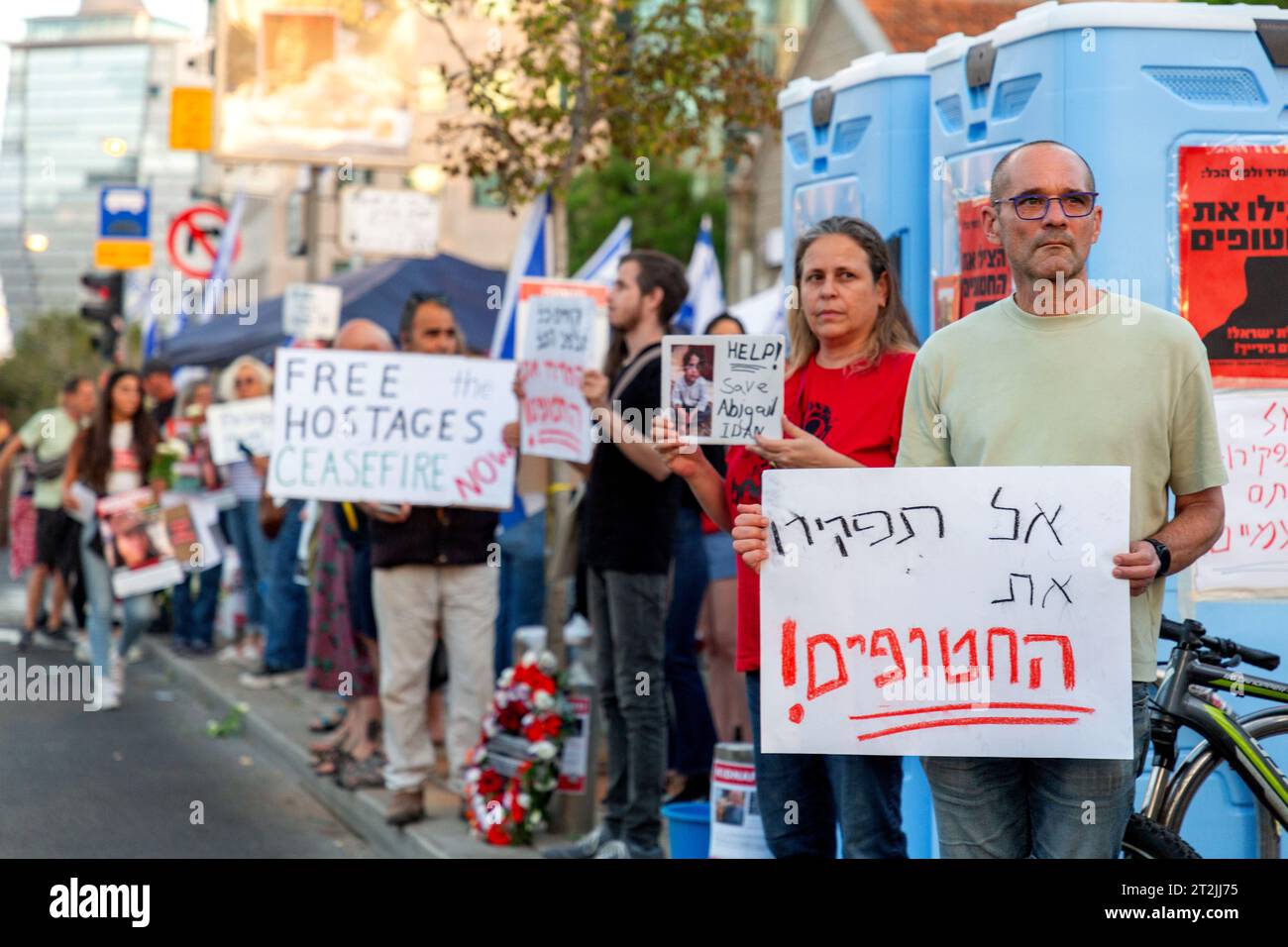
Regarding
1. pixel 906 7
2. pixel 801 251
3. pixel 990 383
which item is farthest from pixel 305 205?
pixel 906 7

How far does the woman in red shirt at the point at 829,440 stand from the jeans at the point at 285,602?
297 inches

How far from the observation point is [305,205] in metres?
15.4

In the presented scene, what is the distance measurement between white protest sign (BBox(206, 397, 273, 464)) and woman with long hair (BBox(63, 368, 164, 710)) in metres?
0.97

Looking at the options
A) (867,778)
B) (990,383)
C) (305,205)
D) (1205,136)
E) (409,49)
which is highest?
(409,49)

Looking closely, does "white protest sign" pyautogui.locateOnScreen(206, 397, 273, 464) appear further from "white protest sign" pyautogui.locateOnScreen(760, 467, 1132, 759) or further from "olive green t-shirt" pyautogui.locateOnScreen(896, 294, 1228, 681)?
"olive green t-shirt" pyautogui.locateOnScreen(896, 294, 1228, 681)

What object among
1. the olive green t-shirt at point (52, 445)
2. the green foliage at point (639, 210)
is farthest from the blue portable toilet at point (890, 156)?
the green foliage at point (639, 210)

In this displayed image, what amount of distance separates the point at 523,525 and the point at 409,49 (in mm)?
8714

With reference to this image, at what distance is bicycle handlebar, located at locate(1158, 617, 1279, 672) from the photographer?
14.3 ft

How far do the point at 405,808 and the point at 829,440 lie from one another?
11.4 ft

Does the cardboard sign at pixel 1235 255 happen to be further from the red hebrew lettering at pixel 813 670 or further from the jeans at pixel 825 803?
the red hebrew lettering at pixel 813 670

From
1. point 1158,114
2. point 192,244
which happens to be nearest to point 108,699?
point 1158,114

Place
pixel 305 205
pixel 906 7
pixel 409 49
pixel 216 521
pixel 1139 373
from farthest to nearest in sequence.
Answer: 1. pixel 906 7
2. pixel 409 49
3. pixel 305 205
4. pixel 216 521
5. pixel 1139 373
